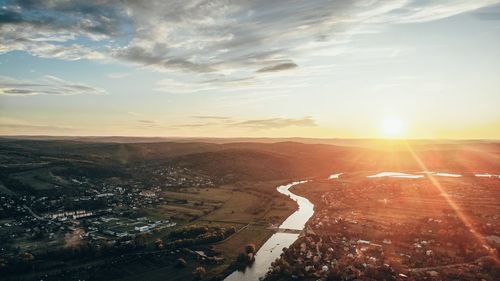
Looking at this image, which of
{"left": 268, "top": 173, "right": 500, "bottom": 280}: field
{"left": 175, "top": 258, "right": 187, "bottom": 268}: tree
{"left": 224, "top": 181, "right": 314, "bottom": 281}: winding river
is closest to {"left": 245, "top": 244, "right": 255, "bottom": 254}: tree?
{"left": 224, "top": 181, "right": 314, "bottom": 281}: winding river

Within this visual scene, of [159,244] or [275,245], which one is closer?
[159,244]

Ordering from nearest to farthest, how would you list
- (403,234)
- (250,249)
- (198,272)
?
1. (198,272)
2. (250,249)
3. (403,234)

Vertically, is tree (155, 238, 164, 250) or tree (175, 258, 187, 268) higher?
tree (155, 238, 164, 250)

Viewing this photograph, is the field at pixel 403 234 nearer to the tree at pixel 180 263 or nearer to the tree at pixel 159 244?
the tree at pixel 180 263

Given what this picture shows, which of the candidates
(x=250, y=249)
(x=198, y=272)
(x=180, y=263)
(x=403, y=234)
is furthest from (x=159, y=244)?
(x=403, y=234)

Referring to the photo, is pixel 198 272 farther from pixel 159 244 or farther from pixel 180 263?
pixel 159 244

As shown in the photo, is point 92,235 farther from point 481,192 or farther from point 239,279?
point 481,192

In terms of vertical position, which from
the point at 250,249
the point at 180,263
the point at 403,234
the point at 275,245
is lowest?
the point at 275,245

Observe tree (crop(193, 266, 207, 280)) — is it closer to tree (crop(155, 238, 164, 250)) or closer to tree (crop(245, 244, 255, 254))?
tree (crop(245, 244, 255, 254))
